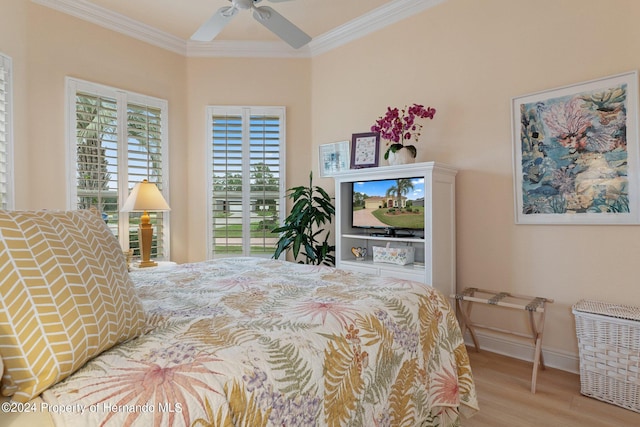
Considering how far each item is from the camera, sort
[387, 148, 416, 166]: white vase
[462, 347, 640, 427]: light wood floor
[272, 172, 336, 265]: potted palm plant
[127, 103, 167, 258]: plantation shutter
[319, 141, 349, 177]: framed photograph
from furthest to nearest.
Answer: [319, 141, 349, 177]: framed photograph → [127, 103, 167, 258]: plantation shutter → [272, 172, 336, 265]: potted palm plant → [387, 148, 416, 166]: white vase → [462, 347, 640, 427]: light wood floor

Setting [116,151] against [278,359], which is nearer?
[278,359]

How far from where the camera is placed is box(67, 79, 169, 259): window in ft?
10.8

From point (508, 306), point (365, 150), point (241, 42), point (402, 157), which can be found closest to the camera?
point (508, 306)

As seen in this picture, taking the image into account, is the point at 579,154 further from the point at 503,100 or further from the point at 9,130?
the point at 9,130

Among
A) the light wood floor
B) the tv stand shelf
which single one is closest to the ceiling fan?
the tv stand shelf

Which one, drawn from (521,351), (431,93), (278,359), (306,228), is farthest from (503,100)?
(278,359)

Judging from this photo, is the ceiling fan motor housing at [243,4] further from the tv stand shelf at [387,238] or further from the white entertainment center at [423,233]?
the tv stand shelf at [387,238]

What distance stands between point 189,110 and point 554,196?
146 inches

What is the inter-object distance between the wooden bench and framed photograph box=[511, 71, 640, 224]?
0.57 m

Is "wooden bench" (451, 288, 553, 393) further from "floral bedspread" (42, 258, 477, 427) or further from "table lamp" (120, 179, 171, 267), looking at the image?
"table lamp" (120, 179, 171, 267)

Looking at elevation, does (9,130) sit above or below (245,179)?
above

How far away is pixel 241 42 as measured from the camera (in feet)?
13.1

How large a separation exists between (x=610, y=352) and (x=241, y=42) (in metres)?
4.22

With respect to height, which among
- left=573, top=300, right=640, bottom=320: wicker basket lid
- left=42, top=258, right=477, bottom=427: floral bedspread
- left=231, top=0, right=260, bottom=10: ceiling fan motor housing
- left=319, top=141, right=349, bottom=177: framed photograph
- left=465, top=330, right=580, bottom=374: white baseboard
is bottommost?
left=465, top=330, right=580, bottom=374: white baseboard
